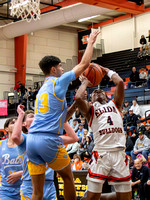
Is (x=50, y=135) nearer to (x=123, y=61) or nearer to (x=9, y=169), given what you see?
(x=9, y=169)

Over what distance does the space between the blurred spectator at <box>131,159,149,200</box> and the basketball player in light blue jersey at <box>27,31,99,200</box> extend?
5.36 meters

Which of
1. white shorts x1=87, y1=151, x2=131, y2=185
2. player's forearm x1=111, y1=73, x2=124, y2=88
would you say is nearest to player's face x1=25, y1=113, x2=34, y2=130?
white shorts x1=87, y1=151, x2=131, y2=185

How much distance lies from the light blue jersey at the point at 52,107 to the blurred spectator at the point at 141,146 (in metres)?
7.57

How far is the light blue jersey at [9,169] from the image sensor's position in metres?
4.66

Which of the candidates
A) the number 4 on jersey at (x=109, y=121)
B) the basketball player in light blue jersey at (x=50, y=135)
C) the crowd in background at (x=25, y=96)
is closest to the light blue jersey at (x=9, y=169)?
the basketball player in light blue jersey at (x=50, y=135)

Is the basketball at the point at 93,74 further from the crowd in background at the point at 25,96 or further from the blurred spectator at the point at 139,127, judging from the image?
the crowd in background at the point at 25,96

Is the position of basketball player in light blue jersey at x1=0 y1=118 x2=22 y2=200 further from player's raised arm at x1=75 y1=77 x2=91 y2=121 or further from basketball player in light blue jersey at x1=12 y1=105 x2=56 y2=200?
player's raised arm at x1=75 y1=77 x2=91 y2=121

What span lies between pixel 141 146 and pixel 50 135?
313 inches

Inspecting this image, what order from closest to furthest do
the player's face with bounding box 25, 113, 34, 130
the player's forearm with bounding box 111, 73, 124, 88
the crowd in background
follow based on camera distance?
the player's face with bounding box 25, 113, 34, 130, the player's forearm with bounding box 111, 73, 124, 88, the crowd in background

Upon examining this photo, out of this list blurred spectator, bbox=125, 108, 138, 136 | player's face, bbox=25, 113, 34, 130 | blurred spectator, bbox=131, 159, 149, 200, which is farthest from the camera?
blurred spectator, bbox=125, 108, 138, 136

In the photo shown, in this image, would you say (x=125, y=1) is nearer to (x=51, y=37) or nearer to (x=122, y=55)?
(x=122, y=55)

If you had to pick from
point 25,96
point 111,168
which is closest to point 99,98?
point 111,168

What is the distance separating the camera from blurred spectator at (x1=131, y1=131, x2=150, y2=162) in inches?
438

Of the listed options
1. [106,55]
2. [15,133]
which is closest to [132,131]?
[15,133]
